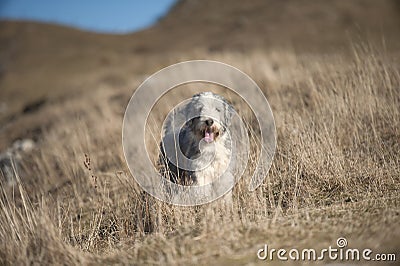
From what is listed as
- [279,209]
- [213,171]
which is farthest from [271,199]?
[213,171]

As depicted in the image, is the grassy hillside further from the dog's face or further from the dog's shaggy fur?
the dog's face

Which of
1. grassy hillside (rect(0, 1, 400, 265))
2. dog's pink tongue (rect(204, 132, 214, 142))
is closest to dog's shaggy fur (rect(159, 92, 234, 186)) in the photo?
dog's pink tongue (rect(204, 132, 214, 142))

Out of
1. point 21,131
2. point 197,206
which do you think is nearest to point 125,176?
point 197,206

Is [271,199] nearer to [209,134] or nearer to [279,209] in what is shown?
[279,209]

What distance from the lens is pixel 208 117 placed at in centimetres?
481

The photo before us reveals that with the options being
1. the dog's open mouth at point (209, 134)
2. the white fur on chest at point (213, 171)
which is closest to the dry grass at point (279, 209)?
the white fur on chest at point (213, 171)

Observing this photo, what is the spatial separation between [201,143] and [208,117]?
32 centimetres

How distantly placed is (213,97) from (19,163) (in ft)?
22.9

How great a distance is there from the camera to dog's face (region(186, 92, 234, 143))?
189 inches

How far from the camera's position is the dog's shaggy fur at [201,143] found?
15.9ft

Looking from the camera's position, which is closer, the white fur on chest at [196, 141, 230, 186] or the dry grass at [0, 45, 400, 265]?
the dry grass at [0, 45, 400, 265]

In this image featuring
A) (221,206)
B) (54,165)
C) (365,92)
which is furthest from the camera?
(54,165)

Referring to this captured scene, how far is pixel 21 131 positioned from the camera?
1762cm

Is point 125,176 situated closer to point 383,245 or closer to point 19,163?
point 383,245
